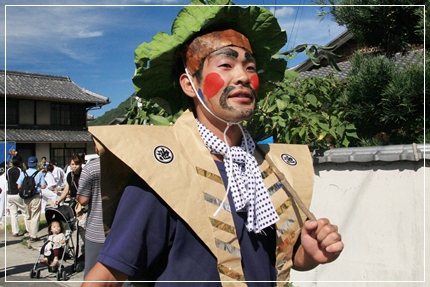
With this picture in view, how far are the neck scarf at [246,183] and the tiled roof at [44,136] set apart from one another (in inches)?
818

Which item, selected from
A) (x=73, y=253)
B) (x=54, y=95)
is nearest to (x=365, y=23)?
(x=73, y=253)

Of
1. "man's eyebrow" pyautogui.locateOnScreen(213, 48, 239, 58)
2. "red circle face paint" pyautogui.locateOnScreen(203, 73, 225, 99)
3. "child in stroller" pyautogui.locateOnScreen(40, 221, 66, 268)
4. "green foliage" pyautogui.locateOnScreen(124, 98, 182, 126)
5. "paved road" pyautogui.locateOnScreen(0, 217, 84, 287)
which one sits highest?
"green foliage" pyautogui.locateOnScreen(124, 98, 182, 126)

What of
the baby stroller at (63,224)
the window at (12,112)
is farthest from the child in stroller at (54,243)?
the window at (12,112)

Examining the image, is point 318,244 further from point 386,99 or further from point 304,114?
point 304,114

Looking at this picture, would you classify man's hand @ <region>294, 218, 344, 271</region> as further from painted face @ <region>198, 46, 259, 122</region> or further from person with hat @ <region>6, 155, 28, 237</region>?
person with hat @ <region>6, 155, 28, 237</region>

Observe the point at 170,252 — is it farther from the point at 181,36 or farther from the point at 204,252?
the point at 181,36

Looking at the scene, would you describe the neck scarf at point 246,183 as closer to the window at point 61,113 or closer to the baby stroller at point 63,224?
the baby stroller at point 63,224

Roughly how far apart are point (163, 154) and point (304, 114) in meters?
2.74

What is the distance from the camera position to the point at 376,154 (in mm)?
3793

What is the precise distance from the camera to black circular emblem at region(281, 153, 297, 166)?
1921 millimetres

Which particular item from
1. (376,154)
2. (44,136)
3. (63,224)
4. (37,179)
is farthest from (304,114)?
(44,136)

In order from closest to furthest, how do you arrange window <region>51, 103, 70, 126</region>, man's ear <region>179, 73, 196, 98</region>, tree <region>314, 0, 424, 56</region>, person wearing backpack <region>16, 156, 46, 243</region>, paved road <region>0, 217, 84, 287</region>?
man's ear <region>179, 73, 196, 98</region> < tree <region>314, 0, 424, 56</region> < paved road <region>0, 217, 84, 287</region> < person wearing backpack <region>16, 156, 46, 243</region> < window <region>51, 103, 70, 126</region>

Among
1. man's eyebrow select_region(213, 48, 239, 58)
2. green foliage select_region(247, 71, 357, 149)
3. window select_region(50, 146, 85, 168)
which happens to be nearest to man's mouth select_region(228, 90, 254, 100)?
man's eyebrow select_region(213, 48, 239, 58)

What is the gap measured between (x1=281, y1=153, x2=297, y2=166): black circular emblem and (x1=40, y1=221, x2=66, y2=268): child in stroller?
4.68 meters
